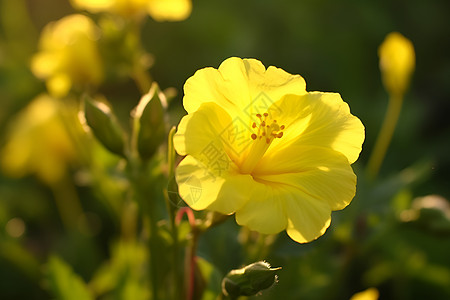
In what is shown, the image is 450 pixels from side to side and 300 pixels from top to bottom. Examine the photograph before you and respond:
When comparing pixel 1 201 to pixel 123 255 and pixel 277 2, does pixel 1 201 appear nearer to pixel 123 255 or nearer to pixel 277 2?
pixel 123 255

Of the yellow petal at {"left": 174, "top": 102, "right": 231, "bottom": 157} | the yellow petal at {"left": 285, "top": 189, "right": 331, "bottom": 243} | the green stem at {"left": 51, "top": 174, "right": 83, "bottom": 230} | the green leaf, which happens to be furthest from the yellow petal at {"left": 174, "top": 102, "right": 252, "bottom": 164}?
the green stem at {"left": 51, "top": 174, "right": 83, "bottom": 230}

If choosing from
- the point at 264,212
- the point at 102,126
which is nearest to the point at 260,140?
the point at 264,212

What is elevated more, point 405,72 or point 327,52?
point 405,72

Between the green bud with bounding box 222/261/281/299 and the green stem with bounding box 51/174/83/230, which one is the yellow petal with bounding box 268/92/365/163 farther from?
the green stem with bounding box 51/174/83/230

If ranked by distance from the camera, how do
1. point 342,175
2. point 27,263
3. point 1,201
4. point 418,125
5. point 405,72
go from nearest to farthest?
point 342,175 → point 405,72 → point 27,263 → point 1,201 → point 418,125

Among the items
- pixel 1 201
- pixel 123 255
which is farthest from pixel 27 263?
pixel 1 201

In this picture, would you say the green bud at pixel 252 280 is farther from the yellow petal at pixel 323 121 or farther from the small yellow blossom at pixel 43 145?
the small yellow blossom at pixel 43 145
